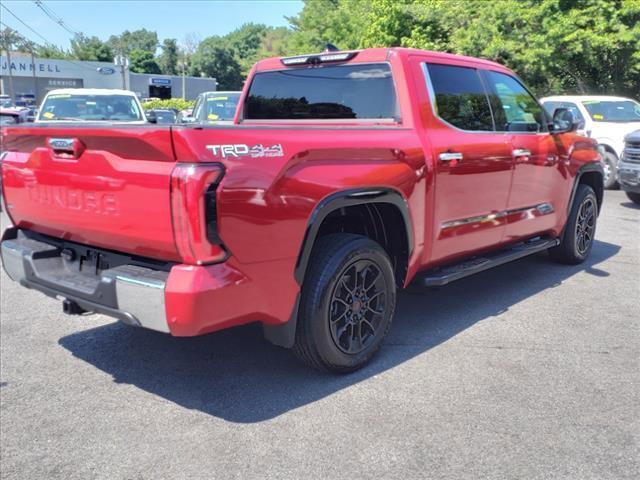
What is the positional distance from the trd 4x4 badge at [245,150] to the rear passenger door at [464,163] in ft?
4.83

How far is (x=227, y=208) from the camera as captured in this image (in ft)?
9.52

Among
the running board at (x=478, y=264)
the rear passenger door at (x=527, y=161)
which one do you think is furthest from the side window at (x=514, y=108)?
the running board at (x=478, y=264)

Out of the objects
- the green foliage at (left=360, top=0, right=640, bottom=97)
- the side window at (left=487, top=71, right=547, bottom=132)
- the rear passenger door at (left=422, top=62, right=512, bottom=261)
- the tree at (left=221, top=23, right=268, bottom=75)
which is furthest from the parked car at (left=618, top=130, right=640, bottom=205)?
the tree at (left=221, top=23, right=268, bottom=75)

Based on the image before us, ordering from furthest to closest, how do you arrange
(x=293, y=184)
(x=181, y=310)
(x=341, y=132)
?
(x=341, y=132) < (x=293, y=184) < (x=181, y=310)

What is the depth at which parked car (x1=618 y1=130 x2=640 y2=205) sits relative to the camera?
392 inches

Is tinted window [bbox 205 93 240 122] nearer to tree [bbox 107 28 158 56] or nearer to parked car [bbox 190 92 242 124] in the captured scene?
→ parked car [bbox 190 92 242 124]

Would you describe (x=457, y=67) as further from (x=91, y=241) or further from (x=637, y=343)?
(x=91, y=241)

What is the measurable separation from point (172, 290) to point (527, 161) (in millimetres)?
3518

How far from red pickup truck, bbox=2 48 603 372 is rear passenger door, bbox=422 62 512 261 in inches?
0.6

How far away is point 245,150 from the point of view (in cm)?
299

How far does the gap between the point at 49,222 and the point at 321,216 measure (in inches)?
63.7

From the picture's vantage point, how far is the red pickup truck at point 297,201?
2932mm

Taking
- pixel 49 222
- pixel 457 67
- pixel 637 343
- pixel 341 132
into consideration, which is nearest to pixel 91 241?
pixel 49 222

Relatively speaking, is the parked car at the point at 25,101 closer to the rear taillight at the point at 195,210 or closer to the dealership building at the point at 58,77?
the dealership building at the point at 58,77
